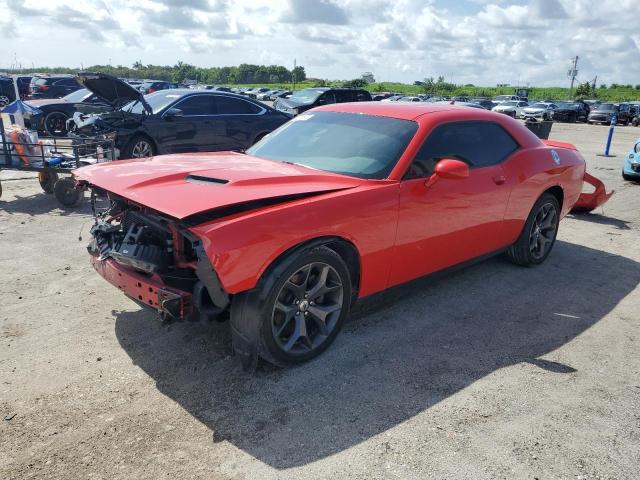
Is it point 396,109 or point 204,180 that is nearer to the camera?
point 204,180

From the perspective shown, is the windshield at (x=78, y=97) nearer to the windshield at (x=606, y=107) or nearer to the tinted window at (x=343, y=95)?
the tinted window at (x=343, y=95)

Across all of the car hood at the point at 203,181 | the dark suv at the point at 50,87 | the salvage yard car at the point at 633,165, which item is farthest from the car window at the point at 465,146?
the dark suv at the point at 50,87

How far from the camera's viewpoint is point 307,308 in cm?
325

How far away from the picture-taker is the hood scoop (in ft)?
10.7

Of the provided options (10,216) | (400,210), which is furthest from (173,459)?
(10,216)

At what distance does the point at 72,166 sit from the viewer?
7.36 meters

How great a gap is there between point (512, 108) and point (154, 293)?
118 ft

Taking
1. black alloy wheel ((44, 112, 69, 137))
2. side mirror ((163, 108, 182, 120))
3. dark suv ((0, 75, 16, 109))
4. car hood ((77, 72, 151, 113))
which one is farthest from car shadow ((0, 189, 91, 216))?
dark suv ((0, 75, 16, 109))

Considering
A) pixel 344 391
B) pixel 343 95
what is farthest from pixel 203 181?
pixel 343 95

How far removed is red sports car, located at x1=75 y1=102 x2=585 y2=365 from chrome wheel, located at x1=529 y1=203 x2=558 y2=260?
529mm

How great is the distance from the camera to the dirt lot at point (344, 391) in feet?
8.20

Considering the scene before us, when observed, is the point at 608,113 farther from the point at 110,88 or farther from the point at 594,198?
the point at 110,88

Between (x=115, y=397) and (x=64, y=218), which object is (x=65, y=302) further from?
(x=64, y=218)

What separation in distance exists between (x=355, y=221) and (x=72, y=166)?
5.67 m
